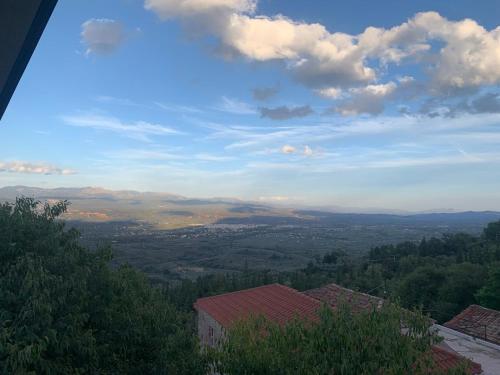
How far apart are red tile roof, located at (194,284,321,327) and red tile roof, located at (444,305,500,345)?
9.19 metres

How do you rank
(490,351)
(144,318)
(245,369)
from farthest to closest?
(490,351) → (144,318) → (245,369)

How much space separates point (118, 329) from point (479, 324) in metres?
20.0

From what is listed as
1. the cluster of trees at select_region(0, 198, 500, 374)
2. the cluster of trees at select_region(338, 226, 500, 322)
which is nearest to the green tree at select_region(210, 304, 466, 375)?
the cluster of trees at select_region(0, 198, 500, 374)

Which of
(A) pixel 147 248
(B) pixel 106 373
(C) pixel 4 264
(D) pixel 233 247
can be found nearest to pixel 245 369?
(B) pixel 106 373

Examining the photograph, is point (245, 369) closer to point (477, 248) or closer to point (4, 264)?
point (4, 264)

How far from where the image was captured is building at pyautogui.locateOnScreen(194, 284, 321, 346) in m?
17.8

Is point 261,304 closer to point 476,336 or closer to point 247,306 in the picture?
point 247,306

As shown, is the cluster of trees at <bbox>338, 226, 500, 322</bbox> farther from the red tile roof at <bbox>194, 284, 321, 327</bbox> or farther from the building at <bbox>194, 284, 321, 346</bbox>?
the building at <bbox>194, 284, 321, 346</bbox>

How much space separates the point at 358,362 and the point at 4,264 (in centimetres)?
694

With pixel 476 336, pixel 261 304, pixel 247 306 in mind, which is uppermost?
pixel 261 304

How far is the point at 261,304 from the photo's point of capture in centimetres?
1945

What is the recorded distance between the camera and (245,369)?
647cm

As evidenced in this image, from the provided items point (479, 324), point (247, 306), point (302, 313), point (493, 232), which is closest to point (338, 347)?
point (302, 313)

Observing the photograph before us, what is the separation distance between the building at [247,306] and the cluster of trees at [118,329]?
7.64 metres
